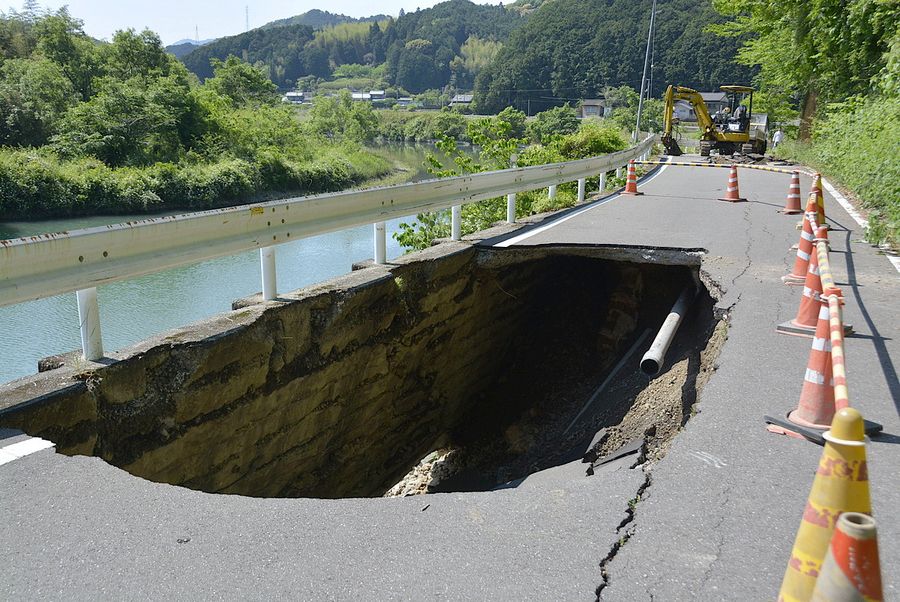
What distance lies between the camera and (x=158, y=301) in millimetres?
14367

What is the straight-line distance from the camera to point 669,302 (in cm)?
925

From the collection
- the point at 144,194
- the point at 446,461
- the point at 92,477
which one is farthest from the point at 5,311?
the point at 144,194

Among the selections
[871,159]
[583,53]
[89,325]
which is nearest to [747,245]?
[871,159]

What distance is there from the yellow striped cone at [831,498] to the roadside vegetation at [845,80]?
8.09m

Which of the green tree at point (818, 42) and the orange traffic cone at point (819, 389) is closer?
the orange traffic cone at point (819, 389)

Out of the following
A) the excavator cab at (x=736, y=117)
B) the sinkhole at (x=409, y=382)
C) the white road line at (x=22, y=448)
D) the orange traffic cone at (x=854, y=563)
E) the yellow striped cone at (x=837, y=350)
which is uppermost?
the excavator cab at (x=736, y=117)

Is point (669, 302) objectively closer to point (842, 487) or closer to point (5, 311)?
point (842, 487)

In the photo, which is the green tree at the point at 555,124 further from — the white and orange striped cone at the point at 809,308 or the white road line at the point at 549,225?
the white and orange striped cone at the point at 809,308

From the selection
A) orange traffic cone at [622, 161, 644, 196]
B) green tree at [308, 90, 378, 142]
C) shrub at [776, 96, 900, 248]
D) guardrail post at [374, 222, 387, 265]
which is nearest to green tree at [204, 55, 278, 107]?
green tree at [308, 90, 378, 142]

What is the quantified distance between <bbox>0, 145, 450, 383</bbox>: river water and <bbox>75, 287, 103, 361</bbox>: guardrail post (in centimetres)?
268

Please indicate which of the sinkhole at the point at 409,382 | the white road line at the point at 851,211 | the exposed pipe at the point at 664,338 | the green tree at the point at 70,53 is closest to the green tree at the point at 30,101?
the green tree at the point at 70,53

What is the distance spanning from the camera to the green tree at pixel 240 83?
77812 mm

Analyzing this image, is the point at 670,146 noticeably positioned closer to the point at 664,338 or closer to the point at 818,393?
the point at 664,338

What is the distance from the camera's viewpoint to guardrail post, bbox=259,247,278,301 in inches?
206
